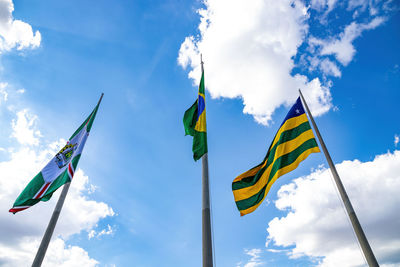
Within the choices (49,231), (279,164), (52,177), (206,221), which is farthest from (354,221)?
(52,177)

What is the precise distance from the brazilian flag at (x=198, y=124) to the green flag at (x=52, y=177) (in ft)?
21.9

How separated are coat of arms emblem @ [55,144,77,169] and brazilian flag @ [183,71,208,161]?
7.31 metres

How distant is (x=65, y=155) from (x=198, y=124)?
8.77 meters

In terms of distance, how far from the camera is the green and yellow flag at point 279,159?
11203 mm

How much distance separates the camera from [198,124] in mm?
11289

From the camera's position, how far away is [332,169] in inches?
424

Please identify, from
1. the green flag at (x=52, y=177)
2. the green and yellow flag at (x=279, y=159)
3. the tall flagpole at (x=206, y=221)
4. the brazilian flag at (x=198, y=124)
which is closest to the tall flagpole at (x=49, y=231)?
the green flag at (x=52, y=177)

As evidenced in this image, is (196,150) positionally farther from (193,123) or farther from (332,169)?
(332,169)

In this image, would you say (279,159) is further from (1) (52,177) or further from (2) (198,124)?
(1) (52,177)

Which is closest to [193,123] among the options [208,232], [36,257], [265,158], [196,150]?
[196,150]

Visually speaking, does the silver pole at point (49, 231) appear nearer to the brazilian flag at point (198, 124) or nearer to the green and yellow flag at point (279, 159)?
the brazilian flag at point (198, 124)

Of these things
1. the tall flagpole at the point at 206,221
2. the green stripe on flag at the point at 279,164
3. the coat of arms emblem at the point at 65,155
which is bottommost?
the tall flagpole at the point at 206,221

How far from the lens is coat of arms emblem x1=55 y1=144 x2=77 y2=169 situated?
1399cm

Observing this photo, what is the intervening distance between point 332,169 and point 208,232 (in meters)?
6.67
